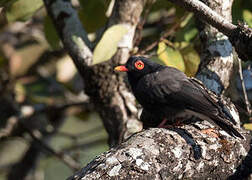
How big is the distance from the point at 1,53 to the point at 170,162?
4060mm

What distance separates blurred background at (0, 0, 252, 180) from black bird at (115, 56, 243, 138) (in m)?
0.16

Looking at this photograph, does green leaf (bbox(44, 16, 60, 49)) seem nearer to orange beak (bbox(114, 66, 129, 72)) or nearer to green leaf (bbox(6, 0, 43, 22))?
green leaf (bbox(6, 0, 43, 22))

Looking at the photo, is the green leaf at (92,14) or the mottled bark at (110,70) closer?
the mottled bark at (110,70)

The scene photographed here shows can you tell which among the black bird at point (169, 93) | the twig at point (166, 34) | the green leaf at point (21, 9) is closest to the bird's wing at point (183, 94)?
the black bird at point (169, 93)

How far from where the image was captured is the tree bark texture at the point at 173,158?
293 cm

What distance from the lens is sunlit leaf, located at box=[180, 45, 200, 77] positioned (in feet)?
15.1

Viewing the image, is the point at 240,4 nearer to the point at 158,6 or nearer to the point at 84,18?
the point at 158,6

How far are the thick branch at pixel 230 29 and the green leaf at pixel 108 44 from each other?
2.40 feet

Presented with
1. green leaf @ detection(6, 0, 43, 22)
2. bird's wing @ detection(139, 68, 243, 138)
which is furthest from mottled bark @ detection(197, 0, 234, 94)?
green leaf @ detection(6, 0, 43, 22)

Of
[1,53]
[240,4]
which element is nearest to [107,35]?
[240,4]

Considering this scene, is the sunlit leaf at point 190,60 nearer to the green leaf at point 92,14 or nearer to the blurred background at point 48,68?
the blurred background at point 48,68

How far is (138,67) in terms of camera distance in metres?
5.01

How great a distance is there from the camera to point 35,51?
7461 mm

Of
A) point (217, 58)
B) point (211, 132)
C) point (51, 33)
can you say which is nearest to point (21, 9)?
point (51, 33)
